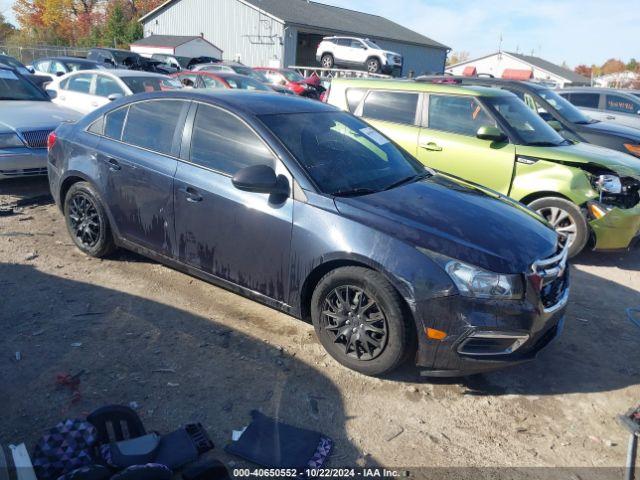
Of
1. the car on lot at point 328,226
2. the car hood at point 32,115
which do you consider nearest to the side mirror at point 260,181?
the car on lot at point 328,226

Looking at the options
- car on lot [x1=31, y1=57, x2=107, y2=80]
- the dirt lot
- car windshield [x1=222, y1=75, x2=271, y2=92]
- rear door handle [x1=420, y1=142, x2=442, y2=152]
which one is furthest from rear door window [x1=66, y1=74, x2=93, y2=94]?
rear door handle [x1=420, y1=142, x2=442, y2=152]

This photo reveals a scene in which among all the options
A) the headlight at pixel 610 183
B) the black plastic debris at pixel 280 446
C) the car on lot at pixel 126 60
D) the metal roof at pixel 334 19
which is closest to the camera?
the black plastic debris at pixel 280 446

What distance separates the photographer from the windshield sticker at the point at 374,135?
4.51m

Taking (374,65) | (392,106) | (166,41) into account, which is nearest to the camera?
(392,106)

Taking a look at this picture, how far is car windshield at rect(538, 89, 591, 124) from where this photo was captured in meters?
8.82

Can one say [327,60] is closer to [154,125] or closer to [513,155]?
[513,155]

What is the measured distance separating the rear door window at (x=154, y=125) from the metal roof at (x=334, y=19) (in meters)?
32.8

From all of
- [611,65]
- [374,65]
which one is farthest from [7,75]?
[611,65]

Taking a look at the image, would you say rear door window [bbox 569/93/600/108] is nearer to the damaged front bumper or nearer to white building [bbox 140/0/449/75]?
the damaged front bumper

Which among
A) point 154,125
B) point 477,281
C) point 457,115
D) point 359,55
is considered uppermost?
point 359,55

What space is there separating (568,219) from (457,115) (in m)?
1.84

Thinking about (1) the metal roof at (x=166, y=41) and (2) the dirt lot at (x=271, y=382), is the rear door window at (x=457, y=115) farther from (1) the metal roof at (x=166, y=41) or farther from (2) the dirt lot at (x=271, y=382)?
(1) the metal roof at (x=166, y=41)

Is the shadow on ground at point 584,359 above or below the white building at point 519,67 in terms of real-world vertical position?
below

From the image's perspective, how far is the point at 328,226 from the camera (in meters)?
3.48
